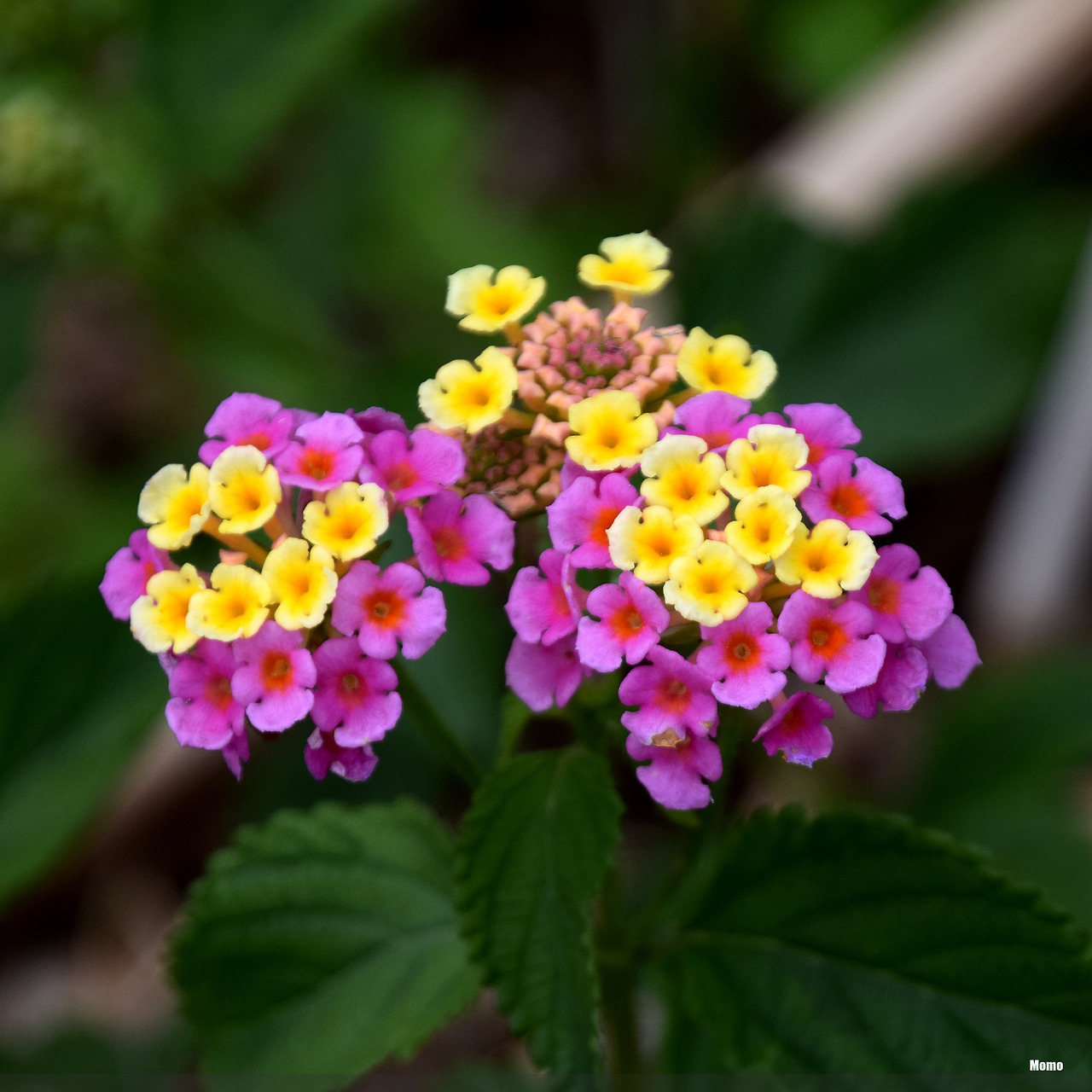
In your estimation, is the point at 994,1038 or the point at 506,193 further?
the point at 506,193

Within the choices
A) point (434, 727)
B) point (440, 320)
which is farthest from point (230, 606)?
point (440, 320)

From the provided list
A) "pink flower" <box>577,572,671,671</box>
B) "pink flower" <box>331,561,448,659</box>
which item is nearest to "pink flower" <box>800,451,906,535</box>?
"pink flower" <box>577,572,671,671</box>

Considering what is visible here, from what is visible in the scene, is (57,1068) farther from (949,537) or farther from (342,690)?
(949,537)

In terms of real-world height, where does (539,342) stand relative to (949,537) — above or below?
below

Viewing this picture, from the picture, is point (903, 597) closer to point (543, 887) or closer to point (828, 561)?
point (828, 561)

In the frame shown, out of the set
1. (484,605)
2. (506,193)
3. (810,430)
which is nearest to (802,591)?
(810,430)

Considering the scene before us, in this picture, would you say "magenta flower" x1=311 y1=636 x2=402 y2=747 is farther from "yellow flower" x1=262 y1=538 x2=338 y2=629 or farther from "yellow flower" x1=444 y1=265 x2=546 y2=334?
"yellow flower" x1=444 y1=265 x2=546 y2=334
